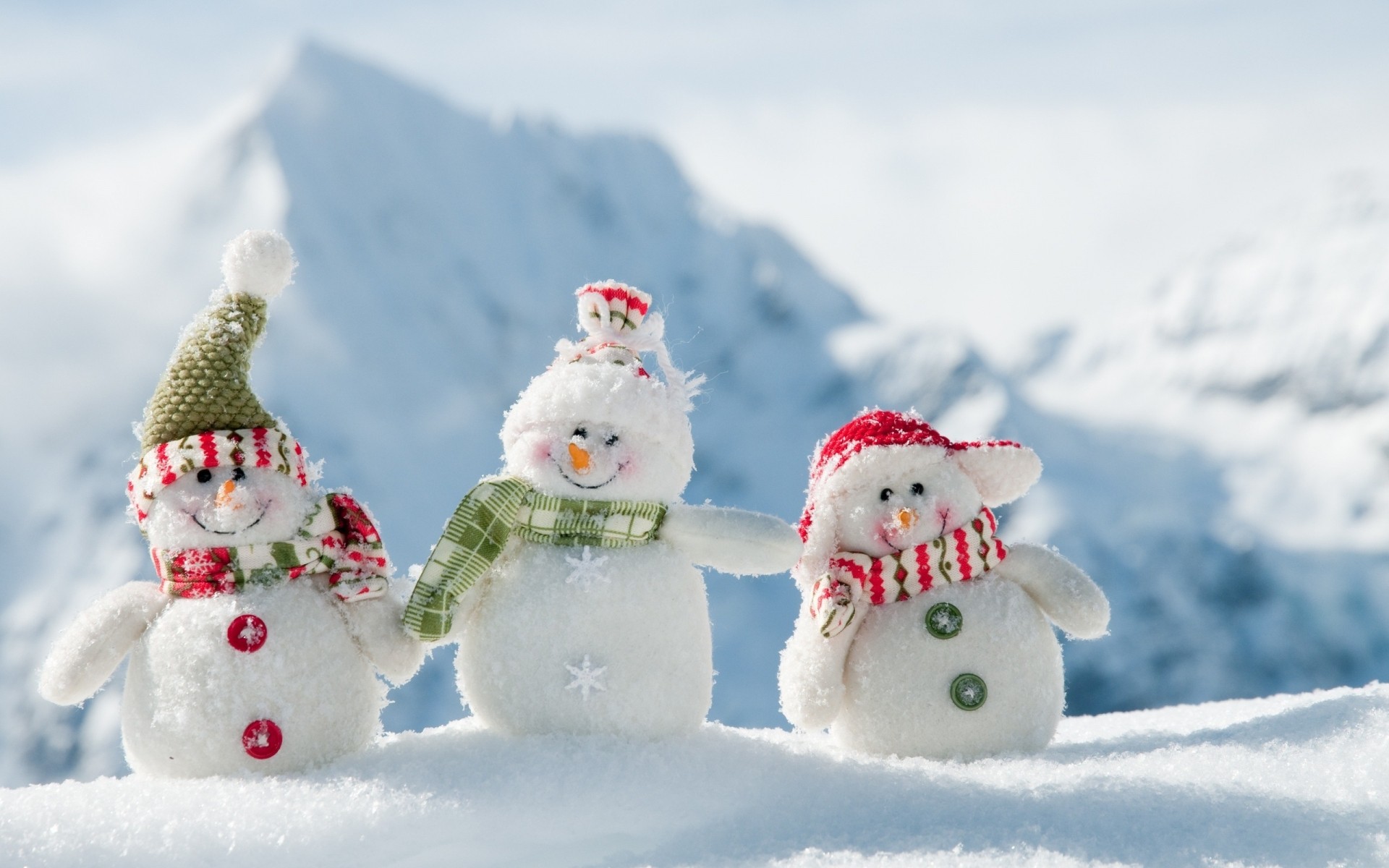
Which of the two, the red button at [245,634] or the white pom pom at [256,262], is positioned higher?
the white pom pom at [256,262]

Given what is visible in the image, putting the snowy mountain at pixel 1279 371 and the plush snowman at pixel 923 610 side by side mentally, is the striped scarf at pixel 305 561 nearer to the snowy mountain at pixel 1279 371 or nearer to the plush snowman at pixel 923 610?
the plush snowman at pixel 923 610

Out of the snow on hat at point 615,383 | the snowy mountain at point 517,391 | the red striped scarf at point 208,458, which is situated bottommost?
the red striped scarf at point 208,458

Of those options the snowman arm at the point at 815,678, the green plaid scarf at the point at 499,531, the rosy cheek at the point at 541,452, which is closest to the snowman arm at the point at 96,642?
the green plaid scarf at the point at 499,531

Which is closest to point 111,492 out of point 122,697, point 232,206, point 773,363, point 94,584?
point 94,584

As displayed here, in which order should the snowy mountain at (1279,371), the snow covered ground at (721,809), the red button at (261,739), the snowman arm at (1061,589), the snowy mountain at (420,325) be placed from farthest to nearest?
the snowy mountain at (1279,371) → the snowy mountain at (420,325) → the snowman arm at (1061,589) → the red button at (261,739) → the snow covered ground at (721,809)

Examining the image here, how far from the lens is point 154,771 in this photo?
7.06ft

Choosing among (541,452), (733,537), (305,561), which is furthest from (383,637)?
(733,537)

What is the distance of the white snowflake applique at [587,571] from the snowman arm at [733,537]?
16 cm

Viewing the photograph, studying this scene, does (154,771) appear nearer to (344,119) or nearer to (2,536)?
(2,536)

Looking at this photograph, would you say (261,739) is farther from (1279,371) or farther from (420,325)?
(1279,371)

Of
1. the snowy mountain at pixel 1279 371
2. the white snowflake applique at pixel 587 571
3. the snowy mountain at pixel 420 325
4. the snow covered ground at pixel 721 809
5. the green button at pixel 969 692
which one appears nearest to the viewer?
the snow covered ground at pixel 721 809

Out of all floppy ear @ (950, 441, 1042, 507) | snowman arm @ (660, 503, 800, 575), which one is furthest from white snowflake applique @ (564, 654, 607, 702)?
floppy ear @ (950, 441, 1042, 507)

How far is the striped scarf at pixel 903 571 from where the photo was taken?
7.84 feet

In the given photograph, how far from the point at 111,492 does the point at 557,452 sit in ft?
117
